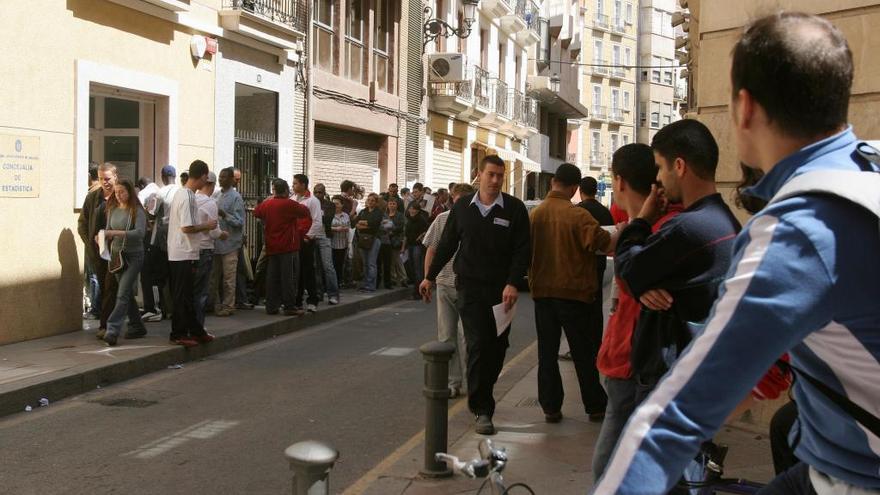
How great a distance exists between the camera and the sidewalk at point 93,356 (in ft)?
27.6

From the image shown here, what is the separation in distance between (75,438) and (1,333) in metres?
3.86

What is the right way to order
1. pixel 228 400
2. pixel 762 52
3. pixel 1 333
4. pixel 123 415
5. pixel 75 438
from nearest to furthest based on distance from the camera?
pixel 762 52 < pixel 75 438 < pixel 123 415 < pixel 228 400 < pixel 1 333

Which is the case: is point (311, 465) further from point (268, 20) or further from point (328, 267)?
point (268, 20)

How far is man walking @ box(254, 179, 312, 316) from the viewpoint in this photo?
13.3 metres

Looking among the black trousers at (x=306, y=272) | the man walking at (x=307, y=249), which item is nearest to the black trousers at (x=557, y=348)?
the man walking at (x=307, y=249)

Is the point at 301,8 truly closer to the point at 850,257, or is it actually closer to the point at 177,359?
the point at 177,359

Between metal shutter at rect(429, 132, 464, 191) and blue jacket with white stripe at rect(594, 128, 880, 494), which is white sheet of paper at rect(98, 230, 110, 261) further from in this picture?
metal shutter at rect(429, 132, 464, 191)

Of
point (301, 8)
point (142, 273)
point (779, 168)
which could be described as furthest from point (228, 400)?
point (301, 8)

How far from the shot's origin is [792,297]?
1.58m

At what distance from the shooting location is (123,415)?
26.3 ft

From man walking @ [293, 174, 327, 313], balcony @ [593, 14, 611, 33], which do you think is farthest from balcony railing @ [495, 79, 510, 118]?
balcony @ [593, 14, 611, 33]

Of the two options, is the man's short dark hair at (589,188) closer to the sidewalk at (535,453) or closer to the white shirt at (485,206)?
the white shirt at (485,206)

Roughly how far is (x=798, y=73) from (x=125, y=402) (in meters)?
7.74

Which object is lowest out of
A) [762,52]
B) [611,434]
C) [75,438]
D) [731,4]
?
[75,438]
